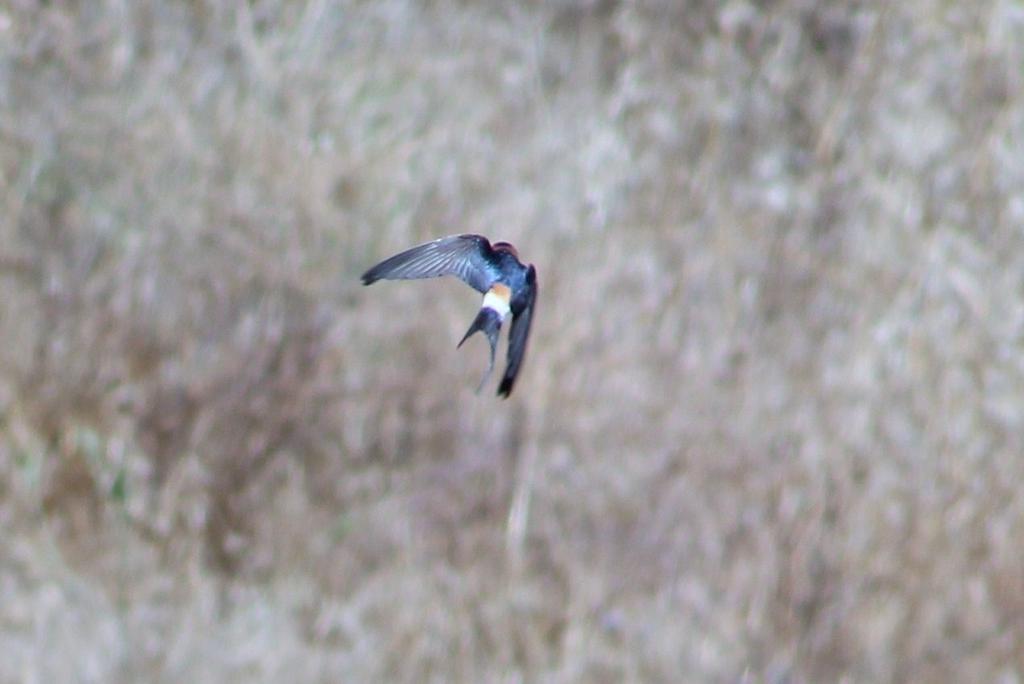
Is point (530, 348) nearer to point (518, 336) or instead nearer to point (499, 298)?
point (499, 298)

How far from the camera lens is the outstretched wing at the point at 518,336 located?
108 cm

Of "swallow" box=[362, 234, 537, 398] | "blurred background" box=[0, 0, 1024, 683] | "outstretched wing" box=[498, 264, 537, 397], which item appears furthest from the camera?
"blurred background" box=[0, 0, 1024, 683]

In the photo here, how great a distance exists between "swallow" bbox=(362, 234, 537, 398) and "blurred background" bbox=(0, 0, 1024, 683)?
2639 millimetres

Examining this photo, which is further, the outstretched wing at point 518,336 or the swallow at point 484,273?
the swallow at point 484,273

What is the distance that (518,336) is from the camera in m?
1.21

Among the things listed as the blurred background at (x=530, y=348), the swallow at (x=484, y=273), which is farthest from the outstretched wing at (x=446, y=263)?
the blurred background at (x=530, y=348)

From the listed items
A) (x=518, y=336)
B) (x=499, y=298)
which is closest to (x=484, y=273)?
(x=499, y=298)

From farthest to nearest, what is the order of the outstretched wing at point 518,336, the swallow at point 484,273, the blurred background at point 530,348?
the blurred background at point 530,348 < the swallow at point 484,273 < the outstretched wing at point 518,336

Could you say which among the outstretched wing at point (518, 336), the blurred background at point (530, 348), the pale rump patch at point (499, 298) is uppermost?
the blurred background at point (530, 348)

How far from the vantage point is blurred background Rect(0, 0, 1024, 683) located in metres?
3.93

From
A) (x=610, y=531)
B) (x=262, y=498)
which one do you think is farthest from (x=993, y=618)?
(x=262, y=498)

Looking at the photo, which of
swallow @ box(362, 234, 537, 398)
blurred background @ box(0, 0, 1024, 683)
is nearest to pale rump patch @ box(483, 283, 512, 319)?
swallow @ box(362, 234, 537, 398)

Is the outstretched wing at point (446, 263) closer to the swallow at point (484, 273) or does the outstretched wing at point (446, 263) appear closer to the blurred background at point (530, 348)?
the swallow at point (484, 273)

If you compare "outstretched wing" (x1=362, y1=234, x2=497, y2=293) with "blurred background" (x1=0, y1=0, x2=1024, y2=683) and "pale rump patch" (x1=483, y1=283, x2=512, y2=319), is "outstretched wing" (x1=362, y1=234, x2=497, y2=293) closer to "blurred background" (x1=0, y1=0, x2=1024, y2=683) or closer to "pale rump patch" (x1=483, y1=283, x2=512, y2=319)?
"pale rump patch" (x1=483, y1=283, x2=512, y2=319)
